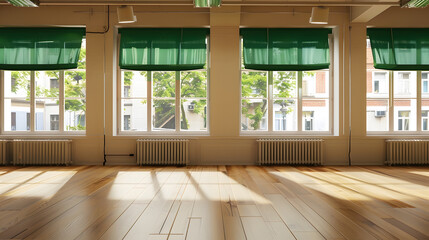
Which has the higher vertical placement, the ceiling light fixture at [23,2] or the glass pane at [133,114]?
the ceiling light fixture at [23,2]

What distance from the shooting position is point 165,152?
7648 millimetres

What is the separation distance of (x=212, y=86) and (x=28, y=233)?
544 cm

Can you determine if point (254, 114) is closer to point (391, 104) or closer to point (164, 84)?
point (164, 84)

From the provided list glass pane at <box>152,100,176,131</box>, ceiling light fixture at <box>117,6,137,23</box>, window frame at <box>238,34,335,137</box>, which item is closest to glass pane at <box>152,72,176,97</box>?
glass pane at <box>152,100,176,131</box>

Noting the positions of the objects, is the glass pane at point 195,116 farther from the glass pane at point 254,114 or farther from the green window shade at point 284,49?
the green window shade at point 284,49

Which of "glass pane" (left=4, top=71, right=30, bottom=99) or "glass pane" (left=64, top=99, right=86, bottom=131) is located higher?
"glass pane" (left=4, top=71, right=30, bottom=99)

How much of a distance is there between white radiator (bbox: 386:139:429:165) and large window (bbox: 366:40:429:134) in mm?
431

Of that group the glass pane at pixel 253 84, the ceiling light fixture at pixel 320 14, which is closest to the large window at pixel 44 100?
the glass pane at pixel 253 84

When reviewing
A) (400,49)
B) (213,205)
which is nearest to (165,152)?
(213,205)

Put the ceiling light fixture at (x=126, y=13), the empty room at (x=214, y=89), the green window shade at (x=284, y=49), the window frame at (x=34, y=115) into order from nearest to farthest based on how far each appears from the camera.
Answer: the ceiling light fixture at (x=126, y=13)
the empty room at (x=214, y=89)
the green window shade at (x=284, y=49)
the window frame at (x=34, y=115)

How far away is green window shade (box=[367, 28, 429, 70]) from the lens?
7887mm

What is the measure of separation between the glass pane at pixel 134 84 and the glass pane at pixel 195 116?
1.07 meters

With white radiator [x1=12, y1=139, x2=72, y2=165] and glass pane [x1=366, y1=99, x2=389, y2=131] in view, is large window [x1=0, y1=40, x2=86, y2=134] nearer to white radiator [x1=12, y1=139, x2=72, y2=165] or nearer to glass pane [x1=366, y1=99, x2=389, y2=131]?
white radiator [x1=12, y1=139, x2=72, y2=165]

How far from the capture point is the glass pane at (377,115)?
A: 8.16 m
